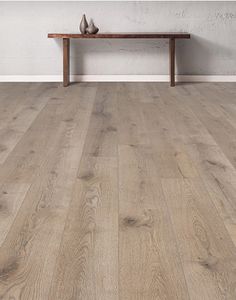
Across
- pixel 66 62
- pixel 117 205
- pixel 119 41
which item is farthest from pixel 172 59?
pixel 117 205

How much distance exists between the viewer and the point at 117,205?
2004 mm

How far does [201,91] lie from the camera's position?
488cm

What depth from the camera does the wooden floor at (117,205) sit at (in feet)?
4.82

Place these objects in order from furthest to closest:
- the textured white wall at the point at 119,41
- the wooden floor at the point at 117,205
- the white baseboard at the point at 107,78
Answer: the white baseboard at the point at 107,78 → the textured white wall at the point at 119,41 → the wooden floor at the point at 117,205

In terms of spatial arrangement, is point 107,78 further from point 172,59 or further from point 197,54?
point 197,54

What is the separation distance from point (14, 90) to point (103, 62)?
0.97 m

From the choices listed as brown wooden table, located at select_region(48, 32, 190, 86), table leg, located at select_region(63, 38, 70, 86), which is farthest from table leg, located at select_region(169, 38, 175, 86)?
table leg, located at select_region(63, 38, 70, 86)

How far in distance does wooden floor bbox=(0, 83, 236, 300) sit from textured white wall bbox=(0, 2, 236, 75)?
1694 millimetres

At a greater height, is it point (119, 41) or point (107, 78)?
point (119, 41)

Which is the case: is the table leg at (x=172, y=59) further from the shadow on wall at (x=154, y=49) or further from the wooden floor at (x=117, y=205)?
the wooden floor at (x=117, y=205)

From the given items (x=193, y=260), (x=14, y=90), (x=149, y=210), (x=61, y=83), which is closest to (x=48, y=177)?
(x=149, y=210)

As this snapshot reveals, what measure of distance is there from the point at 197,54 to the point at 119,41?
28.9 inches

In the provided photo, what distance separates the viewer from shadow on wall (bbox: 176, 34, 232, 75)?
543cm

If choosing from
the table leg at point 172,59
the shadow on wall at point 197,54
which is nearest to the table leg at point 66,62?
the table leg at point 172,59
